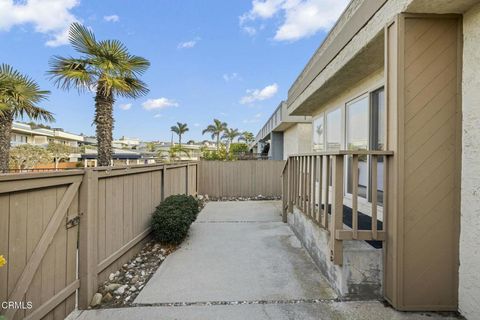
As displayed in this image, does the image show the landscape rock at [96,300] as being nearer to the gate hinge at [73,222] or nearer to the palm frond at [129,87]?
the gate hinge at [73,222]

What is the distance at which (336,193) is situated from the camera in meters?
2.69

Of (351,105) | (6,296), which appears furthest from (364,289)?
(351,105)

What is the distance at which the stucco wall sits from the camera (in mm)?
2156

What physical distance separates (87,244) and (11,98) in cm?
937

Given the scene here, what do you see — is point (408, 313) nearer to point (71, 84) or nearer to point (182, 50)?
point (71, 84)

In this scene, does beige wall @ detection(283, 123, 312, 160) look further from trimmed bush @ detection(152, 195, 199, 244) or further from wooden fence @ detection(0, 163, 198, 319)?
wooden fence @ detection(0, 163, 198, 319)

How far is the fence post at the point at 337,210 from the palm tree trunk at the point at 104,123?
6402 mm

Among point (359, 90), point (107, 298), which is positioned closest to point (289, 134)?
point (359, 90)

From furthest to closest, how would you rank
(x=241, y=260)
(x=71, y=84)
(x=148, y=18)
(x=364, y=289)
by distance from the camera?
(x=148, y=18)
(x=71, y=84)
(x=241, y=260)
(x=364, y=289)

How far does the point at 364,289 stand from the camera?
102 inches

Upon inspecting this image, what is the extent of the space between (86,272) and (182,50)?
40.3 feet

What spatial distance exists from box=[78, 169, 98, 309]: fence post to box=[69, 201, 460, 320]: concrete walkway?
20 cm

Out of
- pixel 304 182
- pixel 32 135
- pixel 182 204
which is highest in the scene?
pixel 32 135

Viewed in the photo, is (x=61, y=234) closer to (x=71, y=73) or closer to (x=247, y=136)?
(x=71, y=73)
